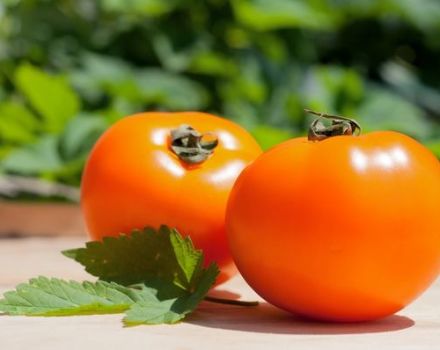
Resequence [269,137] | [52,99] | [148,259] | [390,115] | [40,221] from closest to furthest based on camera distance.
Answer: [148,259], [40,221], [269,137], [52,99], [390,115]

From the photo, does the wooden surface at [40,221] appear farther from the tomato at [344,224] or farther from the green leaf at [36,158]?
the tomato at [344,224]

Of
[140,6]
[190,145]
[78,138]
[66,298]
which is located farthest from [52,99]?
[66,298]

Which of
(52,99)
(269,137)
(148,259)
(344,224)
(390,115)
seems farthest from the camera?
(390,115)

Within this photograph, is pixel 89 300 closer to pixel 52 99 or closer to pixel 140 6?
pixel 52 99

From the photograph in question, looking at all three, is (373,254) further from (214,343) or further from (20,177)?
(20,177)

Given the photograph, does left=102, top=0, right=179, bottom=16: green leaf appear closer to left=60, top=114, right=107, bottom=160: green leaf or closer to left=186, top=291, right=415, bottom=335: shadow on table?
left=60, top=114, right=107, bottom=160: green leaf

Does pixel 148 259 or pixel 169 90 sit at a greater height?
pixel 169 90

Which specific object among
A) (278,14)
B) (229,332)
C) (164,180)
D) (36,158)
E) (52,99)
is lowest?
(229,332)

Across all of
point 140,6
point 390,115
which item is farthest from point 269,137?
point 140,6

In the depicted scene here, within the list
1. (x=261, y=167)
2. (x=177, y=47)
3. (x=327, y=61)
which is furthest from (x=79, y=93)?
(x=261, y=167)

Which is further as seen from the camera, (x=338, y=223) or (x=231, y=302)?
(x=231, y=302)
